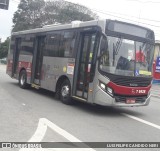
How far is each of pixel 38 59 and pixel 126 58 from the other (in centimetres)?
632

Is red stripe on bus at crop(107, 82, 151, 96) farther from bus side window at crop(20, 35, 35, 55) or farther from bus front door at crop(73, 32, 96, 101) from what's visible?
bus side window at crop(20, 35, 35, 55)

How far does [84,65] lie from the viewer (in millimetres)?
12367

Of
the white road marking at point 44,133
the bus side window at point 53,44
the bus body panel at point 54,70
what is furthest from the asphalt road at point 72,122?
the bus side window at point 53,44

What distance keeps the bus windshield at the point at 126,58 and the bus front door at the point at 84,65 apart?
707 mm

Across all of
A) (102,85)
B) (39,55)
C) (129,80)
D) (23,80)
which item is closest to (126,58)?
(129,80)

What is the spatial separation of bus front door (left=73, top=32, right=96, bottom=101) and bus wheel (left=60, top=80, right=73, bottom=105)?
22.6 inches

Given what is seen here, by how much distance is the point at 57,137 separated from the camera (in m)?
8.02

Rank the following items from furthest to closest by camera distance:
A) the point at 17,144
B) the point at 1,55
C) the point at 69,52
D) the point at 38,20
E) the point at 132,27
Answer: the point at 1,55 < the point at 38,20 < the point at 69,52 < the point at 132,27 < the point at 17,144

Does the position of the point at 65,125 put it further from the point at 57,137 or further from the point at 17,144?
the point at 17,144

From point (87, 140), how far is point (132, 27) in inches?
215

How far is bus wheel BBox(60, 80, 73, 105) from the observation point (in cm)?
1324

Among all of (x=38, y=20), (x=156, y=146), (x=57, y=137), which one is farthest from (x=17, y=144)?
(x=38, y=20)

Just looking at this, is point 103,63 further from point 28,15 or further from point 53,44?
point 28,15

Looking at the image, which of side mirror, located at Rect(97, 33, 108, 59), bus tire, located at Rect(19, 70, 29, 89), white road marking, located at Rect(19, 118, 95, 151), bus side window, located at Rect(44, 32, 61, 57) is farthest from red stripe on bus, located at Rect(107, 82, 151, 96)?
bus tire, located at Rect(19, 70, 29, 89)
